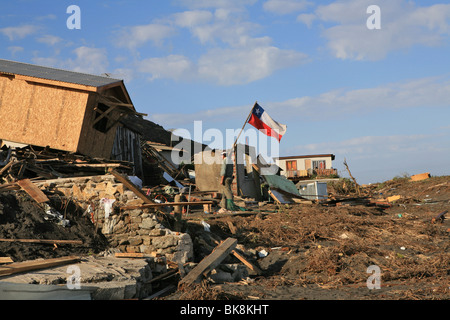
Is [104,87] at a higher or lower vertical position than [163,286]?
higher

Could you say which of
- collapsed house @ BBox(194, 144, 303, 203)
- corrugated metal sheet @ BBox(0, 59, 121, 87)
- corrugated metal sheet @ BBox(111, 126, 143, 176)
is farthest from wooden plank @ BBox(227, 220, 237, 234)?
corrugated metal sheet @ BBox(111, 126, 143, 176)

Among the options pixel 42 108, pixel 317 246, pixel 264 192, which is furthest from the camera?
pixel 264 192

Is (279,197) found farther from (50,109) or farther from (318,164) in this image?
(318,164)

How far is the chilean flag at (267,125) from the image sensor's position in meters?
22.1

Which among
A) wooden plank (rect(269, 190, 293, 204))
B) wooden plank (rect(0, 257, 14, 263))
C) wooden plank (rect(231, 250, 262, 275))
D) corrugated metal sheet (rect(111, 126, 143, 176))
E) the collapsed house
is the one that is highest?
corrugated metal sheet (rect(111, 126, 143, 176))

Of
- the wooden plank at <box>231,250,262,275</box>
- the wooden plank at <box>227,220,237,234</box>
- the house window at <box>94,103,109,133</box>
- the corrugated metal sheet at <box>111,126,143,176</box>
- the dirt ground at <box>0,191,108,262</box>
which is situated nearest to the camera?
the dirt ground at <box>0,191,108,262</box>

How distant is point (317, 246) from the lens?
1336 centimetres

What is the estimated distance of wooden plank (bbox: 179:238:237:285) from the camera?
8961mm

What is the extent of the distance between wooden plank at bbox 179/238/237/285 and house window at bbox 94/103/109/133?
30.9 ft

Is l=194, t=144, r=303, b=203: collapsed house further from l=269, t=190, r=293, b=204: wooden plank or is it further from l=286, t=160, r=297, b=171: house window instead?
l=286, t=160, r=297, b=171: house window

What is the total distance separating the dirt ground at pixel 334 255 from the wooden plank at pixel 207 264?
0.26 m
